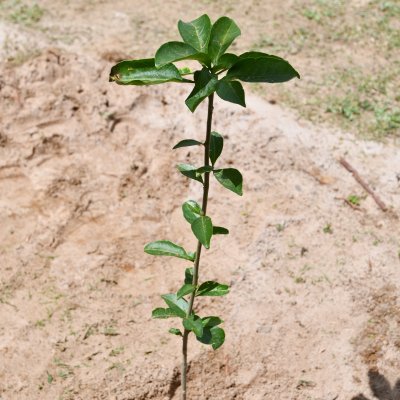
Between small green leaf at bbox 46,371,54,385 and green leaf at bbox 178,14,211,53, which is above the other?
green leaf at bbox 178,14,211,53

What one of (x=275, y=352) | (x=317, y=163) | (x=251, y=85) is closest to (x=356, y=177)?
(x=317, y=163)

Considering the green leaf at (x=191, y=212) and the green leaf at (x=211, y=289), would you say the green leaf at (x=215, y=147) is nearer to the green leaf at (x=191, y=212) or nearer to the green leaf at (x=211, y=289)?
the green leaf at (x=191, y=212)

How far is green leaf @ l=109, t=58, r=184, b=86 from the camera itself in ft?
5.80

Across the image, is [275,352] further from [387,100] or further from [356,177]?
[387,100]

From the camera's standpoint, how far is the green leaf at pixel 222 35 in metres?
1.72

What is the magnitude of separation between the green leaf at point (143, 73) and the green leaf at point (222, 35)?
114mm

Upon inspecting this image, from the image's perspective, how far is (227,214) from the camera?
354 centimetres

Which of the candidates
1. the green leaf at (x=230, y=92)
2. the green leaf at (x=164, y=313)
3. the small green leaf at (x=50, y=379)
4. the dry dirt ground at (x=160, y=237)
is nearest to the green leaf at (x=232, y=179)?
the green leaf at (x=230, y=92)

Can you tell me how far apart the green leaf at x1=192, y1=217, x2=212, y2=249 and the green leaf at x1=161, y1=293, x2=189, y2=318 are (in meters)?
0.36

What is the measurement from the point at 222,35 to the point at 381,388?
1844 mm

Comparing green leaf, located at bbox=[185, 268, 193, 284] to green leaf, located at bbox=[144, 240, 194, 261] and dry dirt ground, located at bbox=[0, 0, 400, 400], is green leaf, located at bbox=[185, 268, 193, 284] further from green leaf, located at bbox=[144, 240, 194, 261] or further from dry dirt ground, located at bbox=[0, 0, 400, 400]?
dry dirt ground, located at bbox=[0, 0, 400, 400]

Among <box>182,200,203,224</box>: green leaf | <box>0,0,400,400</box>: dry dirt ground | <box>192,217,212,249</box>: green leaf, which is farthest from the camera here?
<box>0,0,400,400</box>: dry dirt ground

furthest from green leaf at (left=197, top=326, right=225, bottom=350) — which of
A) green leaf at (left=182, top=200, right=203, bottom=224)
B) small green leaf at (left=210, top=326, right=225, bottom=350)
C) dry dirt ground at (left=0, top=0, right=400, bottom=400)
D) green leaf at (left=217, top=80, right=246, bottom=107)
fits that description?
green leaf at (left=217, top=80, right=246, bottom=107)

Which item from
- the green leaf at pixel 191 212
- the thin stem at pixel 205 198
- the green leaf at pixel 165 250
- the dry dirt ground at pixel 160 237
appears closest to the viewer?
the thin stem at pixel 205 198
